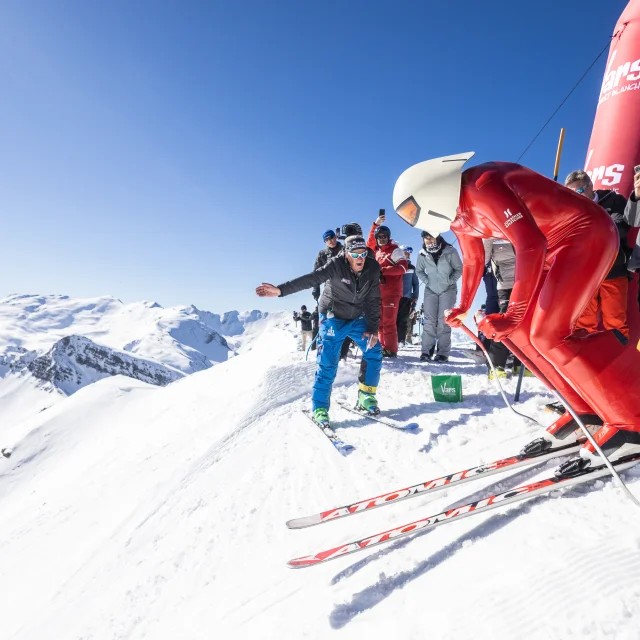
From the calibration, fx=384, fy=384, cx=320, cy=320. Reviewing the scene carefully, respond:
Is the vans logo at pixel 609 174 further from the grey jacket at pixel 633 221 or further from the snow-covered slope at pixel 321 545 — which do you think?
the grey jacket at pixel 633 221

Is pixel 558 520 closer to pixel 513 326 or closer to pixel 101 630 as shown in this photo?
pixel 513 326

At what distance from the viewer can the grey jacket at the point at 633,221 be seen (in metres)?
→ 2.62

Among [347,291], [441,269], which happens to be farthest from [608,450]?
[441,269]

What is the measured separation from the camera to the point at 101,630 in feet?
8.38

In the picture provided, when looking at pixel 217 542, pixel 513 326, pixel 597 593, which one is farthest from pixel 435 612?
pixel 217 542

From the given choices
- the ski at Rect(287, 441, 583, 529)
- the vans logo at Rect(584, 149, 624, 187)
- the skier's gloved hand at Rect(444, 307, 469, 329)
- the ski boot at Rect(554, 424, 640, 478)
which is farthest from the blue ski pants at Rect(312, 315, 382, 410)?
the vans logo at Rect(584, 149, 624, 187)

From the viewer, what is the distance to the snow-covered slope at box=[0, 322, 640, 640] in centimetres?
159

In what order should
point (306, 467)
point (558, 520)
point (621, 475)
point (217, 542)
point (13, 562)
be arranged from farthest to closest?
1. point (13, 562)
2. point (306, 467)
3. point (217, 542)
4. point (621, 475)
5. point (558, 520)

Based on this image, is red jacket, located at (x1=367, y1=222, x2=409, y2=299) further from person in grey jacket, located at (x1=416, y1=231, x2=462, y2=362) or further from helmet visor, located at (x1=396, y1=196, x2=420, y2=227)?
helmet visor, located at (x1=396, y1=196, x2=420, y2=227)

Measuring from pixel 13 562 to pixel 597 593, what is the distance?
22.6 feet

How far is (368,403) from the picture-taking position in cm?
489

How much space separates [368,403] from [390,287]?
3.52m

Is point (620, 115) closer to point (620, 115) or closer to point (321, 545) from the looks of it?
point (620, 115)

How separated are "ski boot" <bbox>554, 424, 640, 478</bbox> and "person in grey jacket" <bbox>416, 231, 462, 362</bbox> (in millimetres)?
4924
